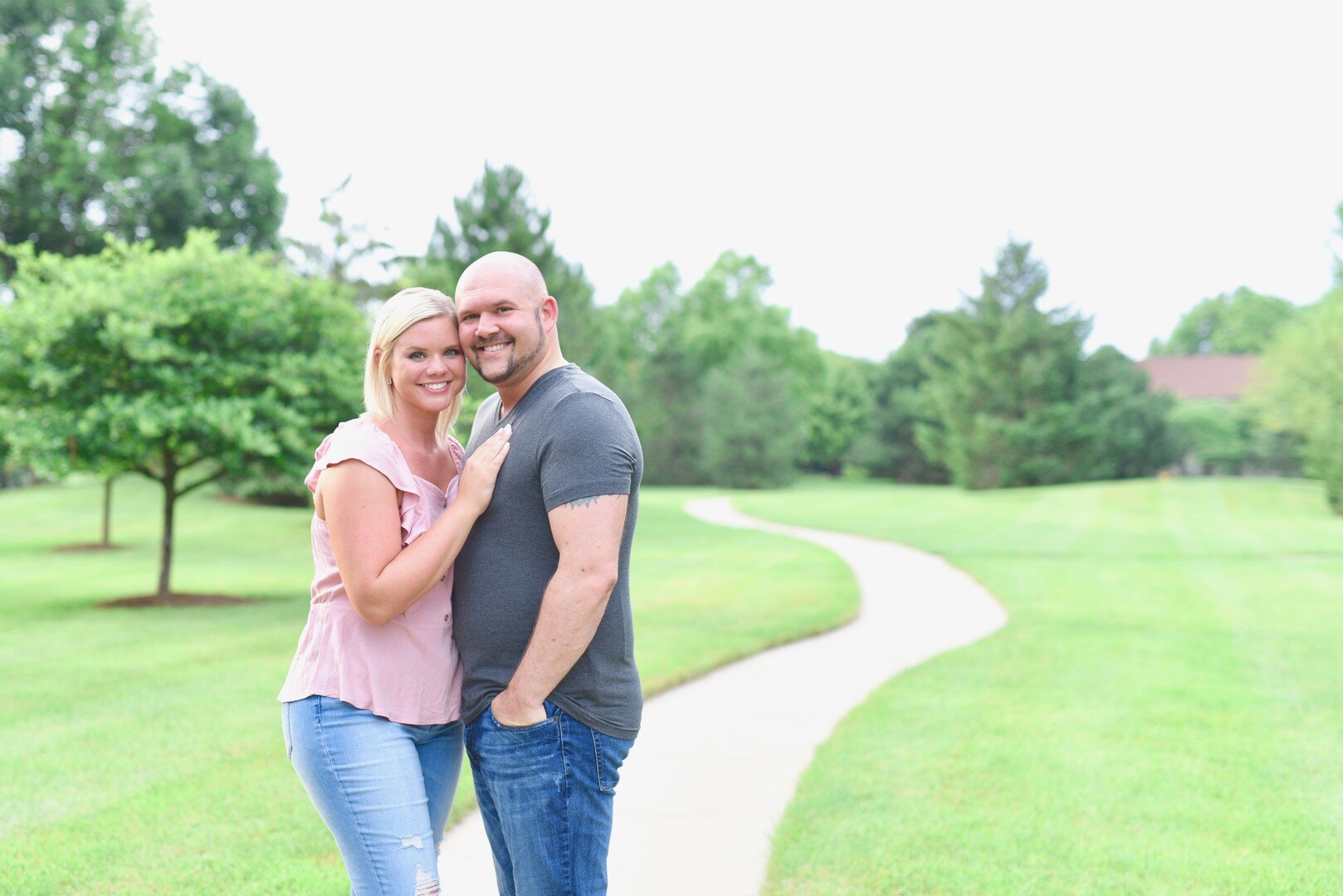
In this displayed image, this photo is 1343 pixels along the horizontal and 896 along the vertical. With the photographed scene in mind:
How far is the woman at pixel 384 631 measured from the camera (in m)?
2.33

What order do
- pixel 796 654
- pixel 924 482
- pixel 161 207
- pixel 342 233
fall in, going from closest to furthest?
pixel 796 654 → pixel 342 233 → pixel 161 207 → pixel 924 482

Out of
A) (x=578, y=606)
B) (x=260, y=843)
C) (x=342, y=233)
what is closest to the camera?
(x=578, y=606)

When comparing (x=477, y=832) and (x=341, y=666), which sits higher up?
(x=341, y=666)

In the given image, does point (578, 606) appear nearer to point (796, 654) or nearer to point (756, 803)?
point (756, 803)

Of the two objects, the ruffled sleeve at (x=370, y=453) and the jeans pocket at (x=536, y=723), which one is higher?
the ruffled sleeve at (x=370, y=453)

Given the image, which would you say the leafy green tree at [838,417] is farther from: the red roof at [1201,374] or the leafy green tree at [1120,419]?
the red roof at [1201,374]

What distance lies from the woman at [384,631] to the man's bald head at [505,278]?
13 centimetres

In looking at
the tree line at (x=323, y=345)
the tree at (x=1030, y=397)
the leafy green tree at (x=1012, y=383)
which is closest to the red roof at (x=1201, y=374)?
the tree line at (x=323, y=345)

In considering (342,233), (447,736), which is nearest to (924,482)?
(342,233)

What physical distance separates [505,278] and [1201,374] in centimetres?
8214

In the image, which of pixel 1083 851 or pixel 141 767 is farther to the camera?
pixel 141 767

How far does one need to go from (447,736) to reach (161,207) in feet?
94.8

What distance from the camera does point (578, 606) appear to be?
2.30 m

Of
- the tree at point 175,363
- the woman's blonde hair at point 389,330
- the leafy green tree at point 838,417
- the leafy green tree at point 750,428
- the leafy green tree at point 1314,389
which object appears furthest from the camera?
the leafy green tree at point 838,417
